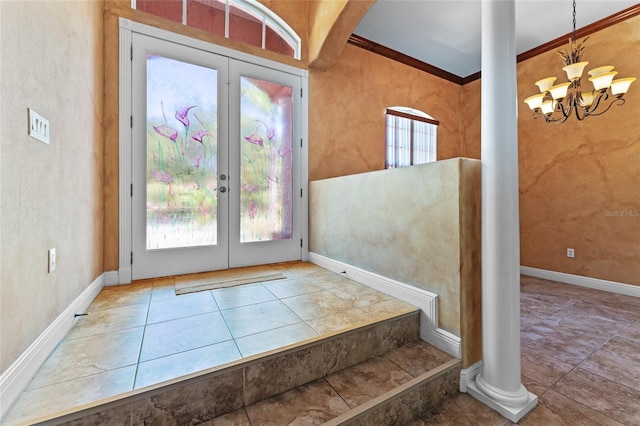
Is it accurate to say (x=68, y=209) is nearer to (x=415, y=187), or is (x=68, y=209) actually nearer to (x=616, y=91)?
(x=415, y=187)

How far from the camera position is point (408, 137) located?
452 centimetres

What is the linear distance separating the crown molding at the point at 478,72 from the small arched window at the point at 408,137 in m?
0.74

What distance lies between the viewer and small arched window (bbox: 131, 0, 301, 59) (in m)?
2.71

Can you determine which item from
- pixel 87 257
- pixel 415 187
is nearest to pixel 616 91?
pixel 415 187

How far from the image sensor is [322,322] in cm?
170

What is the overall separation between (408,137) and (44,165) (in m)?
4.40

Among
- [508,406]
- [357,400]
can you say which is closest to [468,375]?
[508,406]

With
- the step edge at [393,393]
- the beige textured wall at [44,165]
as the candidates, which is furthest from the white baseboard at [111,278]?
the step edge at [393,393]

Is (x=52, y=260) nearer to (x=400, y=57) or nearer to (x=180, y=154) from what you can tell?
(x=180, y=154)

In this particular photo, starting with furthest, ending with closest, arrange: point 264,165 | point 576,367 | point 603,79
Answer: point 264,165, point 603,79, point 576,367

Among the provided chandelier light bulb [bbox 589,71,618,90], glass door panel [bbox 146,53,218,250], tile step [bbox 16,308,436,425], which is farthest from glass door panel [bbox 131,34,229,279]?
chandelier light bulb [bbox 589,71,618,90]

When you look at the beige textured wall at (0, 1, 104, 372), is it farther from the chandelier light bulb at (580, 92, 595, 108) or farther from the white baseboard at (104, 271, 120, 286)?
the chandelier light bulb at (580, 92, 595, 108)

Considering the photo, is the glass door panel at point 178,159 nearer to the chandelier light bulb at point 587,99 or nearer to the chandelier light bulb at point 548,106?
the chandelier light bulb at point 548,106

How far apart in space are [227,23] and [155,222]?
2282mm
